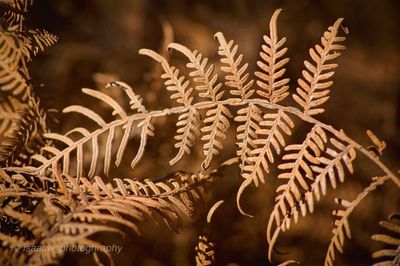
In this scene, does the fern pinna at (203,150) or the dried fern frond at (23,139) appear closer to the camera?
the fern pinna at (203,150)

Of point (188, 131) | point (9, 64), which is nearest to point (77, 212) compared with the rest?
point (188, 131)

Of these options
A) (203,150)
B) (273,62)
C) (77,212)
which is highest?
(273,62)

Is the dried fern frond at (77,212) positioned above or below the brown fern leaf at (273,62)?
below

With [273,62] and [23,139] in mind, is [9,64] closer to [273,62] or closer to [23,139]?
[23,139]

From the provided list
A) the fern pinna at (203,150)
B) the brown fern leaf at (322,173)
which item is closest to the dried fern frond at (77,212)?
the fern pinna at (203,150)

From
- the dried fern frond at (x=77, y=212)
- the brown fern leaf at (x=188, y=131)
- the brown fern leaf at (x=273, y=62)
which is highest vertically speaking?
the brown fern leaf at (x=273, y=62)

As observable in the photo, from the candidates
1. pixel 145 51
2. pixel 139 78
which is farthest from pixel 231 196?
pixel 145 51

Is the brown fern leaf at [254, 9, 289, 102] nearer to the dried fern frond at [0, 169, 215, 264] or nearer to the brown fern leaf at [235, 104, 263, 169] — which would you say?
the brown fern leaf at [235, 104, 263, 169]

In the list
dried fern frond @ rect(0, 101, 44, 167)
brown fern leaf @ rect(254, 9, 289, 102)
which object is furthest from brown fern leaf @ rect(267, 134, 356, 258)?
dried fern frond @ rect(0, 101, 44, 167)

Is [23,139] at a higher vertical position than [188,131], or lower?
lower

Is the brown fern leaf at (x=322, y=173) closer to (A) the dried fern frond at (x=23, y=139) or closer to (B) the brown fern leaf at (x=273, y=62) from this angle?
(B) the brown fern leaf at (x=273, y=62)

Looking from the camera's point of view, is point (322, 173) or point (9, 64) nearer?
point (322, 173)
